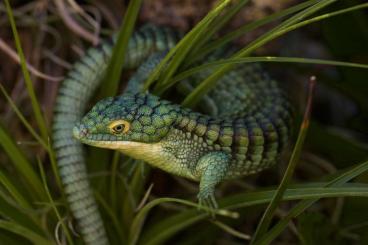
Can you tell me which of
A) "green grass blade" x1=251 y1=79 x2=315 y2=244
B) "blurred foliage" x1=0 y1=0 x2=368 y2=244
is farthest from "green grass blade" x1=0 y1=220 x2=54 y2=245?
"green grass blade" x1=251 y1=79 x2=315 y2=244

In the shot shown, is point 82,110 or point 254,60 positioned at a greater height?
point 254,60

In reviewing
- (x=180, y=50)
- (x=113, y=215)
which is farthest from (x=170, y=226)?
(x=180, y=50)

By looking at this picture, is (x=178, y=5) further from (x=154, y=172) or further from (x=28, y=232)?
(x=28, y=232)

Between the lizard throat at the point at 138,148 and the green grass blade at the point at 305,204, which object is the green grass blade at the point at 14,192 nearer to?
the lizard throat at the point at 138,148

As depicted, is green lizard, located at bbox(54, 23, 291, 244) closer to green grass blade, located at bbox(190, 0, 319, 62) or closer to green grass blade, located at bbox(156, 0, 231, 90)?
green grass blade, located at bbox(156, 0, 231, 90)

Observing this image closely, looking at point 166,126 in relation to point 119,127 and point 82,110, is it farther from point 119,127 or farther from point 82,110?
point 82,110

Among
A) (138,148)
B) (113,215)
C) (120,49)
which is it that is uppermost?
(120,49)
